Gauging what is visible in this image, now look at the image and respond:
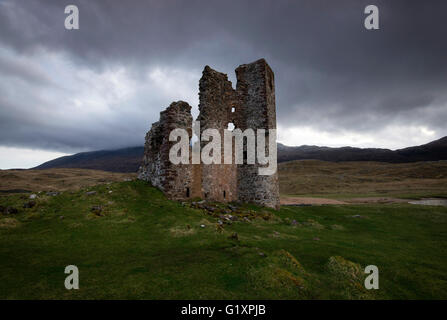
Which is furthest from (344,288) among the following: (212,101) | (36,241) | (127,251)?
(212,101)

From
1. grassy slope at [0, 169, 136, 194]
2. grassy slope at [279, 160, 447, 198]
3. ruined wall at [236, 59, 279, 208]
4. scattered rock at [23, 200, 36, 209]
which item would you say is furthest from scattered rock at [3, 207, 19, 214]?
grassy slope at [279, 160, 447, 198]

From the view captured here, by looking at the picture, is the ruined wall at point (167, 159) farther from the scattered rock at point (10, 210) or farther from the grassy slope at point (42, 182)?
the grassy slope at point (42, 182)

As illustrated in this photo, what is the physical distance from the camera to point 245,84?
22688 millimetres

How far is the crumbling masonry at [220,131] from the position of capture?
54.5 ft

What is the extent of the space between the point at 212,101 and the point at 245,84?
473 cm

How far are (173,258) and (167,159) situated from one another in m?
9.44

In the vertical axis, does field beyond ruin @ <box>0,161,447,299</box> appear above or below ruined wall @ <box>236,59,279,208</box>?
below

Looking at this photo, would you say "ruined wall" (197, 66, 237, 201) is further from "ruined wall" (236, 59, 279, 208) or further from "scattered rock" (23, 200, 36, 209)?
"scattered rock" (23, 200, 36, 209)

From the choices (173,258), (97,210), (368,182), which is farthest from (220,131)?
(368,182)

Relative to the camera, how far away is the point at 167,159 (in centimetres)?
1603

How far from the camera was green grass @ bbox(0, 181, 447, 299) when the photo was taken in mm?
5636

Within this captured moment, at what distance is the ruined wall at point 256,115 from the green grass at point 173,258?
703 cm
